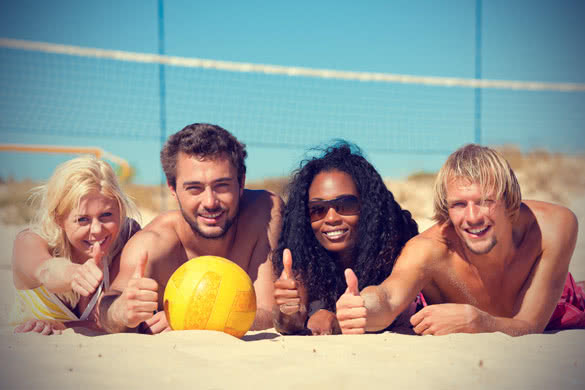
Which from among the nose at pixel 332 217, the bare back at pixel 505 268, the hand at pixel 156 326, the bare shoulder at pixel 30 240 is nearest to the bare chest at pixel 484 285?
the bare back at pixel 505 268

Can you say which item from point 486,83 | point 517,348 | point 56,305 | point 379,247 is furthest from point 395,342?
point 486,83

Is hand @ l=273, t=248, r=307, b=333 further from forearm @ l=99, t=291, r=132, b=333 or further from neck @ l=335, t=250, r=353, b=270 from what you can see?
forearm @ l=99, t=291, r=132, b=333

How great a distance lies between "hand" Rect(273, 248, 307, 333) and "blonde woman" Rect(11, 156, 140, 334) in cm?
120

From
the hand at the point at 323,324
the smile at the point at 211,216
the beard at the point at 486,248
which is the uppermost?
the smile at the point at 211,216

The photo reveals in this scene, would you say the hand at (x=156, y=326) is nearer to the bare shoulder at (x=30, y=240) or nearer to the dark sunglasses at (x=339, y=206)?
the bare shoulder at (x=30, y=240)

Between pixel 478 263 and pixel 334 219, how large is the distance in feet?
3.40

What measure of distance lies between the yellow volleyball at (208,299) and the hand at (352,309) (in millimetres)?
582

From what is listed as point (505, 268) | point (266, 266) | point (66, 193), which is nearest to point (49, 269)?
point (66, 193)

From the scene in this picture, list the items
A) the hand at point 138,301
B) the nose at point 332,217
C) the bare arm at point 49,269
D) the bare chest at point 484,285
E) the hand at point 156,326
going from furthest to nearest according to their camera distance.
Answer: the nose at point 332,217, the bare chest at point 484,285, the hand at point 156,326, the bare arm at point 49,269, the hand at point 138,301

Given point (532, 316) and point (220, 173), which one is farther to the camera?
point (220, 173)

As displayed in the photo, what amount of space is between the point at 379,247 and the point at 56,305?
2313 mm

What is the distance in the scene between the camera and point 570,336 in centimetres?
374

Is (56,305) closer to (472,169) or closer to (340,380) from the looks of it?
(340,380)

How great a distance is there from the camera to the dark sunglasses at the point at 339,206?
424 cm
